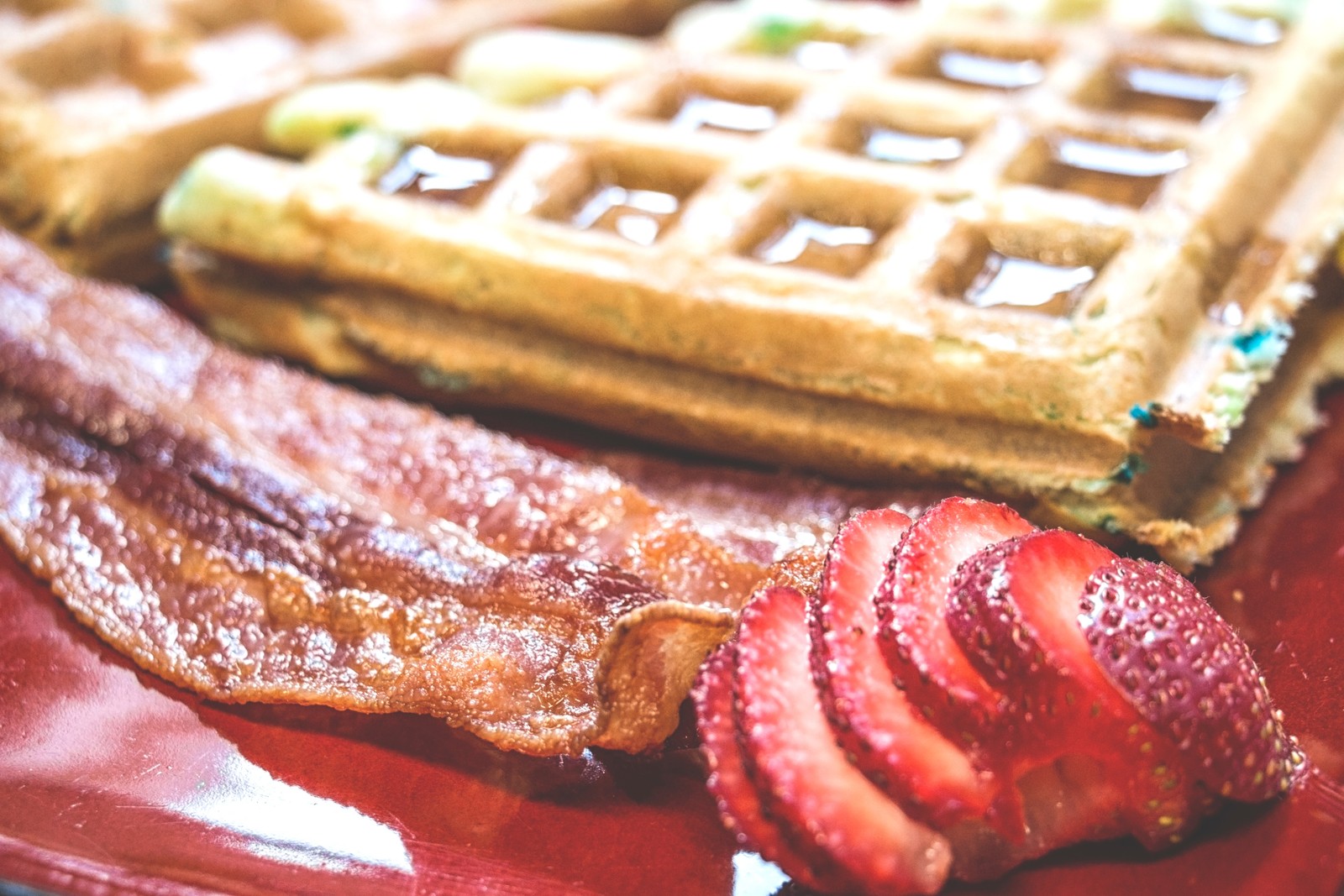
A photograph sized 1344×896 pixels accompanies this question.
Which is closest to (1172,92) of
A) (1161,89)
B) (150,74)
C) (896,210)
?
(1161,89)

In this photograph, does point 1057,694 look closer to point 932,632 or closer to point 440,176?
point 932,632

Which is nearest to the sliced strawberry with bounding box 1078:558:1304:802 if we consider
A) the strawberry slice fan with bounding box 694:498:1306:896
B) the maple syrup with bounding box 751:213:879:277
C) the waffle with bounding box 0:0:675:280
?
the strawberry slice fan with bounding box 694:498:1306:896

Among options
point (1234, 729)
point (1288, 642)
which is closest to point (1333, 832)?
point (1234, 729)

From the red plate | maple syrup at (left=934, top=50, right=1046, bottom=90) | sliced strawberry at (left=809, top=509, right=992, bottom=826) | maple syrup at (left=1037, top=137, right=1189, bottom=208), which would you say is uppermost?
maple syrup at (left=934, top=50, right=1046, bottom=90)

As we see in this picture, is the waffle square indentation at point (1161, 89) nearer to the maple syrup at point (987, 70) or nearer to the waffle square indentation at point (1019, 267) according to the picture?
the maple syrup at point (987, 70)

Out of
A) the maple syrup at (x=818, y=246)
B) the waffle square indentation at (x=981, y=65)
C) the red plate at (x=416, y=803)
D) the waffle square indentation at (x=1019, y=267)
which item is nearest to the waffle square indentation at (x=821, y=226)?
the maple syrup at (x=818, y=246)

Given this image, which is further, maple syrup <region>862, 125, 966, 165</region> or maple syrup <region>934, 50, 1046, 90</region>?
maple syrup <region>934, 50, 1046, 90</region>

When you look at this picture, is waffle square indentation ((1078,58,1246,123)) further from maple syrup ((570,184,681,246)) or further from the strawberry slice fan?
the strawberry slice fan

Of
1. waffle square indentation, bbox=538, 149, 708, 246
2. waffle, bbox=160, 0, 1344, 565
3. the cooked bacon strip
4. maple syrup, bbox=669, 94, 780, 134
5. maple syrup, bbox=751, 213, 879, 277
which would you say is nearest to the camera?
the cooked bacon strip

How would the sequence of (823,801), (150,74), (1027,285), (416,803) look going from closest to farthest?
(823,801), (416,803), (1027,285), (150,74)
